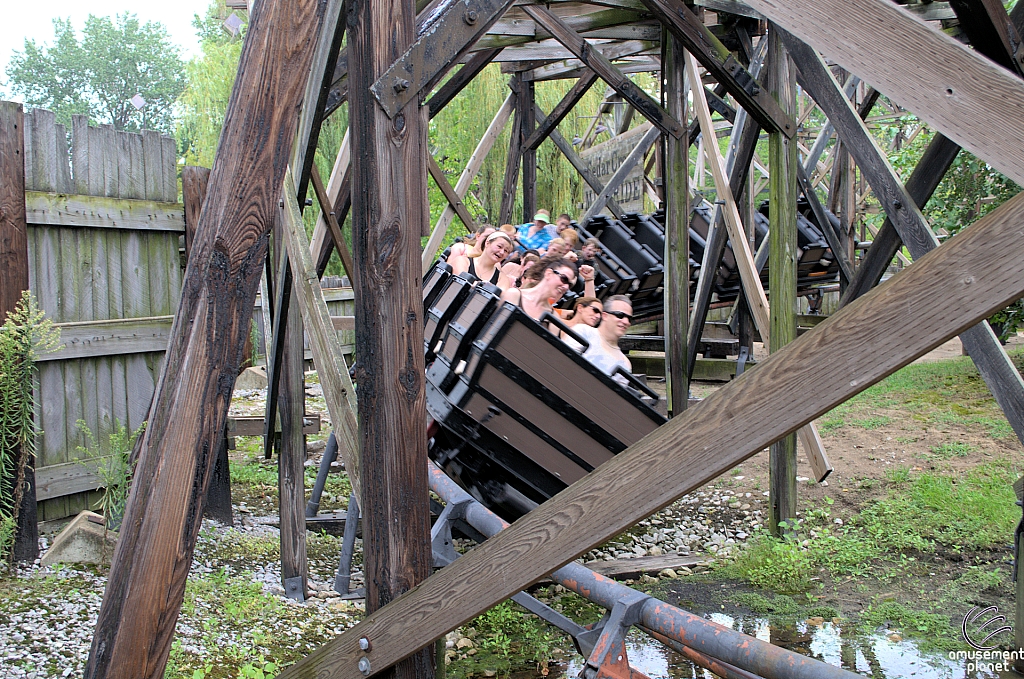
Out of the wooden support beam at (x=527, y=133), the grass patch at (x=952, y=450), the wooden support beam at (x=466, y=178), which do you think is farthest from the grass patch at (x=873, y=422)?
the wooden support beam at (x=466, y=178)

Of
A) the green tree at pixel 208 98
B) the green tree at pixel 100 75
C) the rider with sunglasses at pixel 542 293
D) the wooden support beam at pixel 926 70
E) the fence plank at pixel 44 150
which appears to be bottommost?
the rider with sunglasses at pixel 542 293

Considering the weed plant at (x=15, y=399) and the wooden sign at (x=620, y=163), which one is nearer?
the weed plant at (x=15, y=399)

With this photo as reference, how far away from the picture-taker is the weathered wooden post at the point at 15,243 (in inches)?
162

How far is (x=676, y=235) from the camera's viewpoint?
5750 millimetres

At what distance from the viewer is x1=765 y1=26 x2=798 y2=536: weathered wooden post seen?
16.5 ft

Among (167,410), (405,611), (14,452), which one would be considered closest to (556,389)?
(405,611)

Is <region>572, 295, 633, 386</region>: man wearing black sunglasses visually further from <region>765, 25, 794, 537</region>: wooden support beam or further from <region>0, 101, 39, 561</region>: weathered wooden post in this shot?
<region>0, 101, 39, 561</region>: weathered wooden post

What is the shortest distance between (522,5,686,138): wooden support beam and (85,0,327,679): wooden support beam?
3.87m

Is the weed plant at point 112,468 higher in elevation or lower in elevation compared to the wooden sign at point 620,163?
lower

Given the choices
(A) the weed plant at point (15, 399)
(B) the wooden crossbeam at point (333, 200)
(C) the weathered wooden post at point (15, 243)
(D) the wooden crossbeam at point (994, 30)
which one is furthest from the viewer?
(B) the wooden crossbeam at point (333, 200)

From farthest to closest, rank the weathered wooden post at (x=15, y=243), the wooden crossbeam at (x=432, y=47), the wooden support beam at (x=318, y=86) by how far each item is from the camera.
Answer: the weathered wooden post at (x=15, y=243) → the wooden support beam at (x=318, y=86) → the wooden crossbeam at (x=432, y=47)

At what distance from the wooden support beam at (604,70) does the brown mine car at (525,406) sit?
2.37m

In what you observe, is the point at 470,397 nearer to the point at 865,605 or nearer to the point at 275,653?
the point at 275,653

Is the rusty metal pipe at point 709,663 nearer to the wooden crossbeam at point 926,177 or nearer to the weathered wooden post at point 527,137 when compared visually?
the wooden crossbeam at point 926,177
